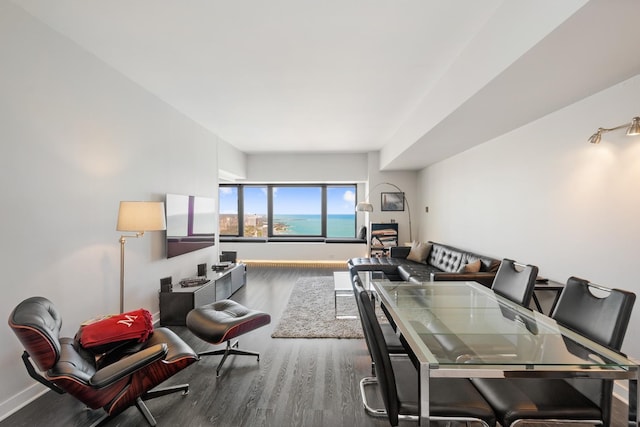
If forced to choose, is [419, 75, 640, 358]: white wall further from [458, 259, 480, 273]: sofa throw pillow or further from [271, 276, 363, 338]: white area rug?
[271, 276, 363, 338]: white area rug

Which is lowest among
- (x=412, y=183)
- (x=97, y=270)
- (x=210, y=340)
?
(x=210, y=340)

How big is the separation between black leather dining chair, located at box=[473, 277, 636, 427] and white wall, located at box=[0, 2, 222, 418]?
120 inches

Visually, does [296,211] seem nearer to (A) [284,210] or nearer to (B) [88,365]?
(A) [284,210]

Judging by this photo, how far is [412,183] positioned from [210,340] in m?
5.60

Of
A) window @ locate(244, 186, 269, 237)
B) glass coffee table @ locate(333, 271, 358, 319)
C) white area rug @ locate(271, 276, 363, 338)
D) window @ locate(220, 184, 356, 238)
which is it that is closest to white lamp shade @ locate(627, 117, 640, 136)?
white area rug @ locate(271, 276, 363, 338)

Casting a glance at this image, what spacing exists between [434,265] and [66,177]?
5.01 metres

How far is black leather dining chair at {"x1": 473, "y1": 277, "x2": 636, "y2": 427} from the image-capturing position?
128 cm

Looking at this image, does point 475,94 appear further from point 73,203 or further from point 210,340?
point 73,203

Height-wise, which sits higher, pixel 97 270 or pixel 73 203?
pixel 73 203

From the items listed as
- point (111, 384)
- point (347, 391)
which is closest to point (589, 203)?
point (347, 391)

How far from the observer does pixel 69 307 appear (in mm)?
2336

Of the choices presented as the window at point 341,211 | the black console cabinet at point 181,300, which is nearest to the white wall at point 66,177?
the black console cabinet at point 181,300

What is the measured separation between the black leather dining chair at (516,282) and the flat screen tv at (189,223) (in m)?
3.70

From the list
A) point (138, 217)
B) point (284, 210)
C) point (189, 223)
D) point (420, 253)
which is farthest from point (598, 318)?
point (284, 210)
